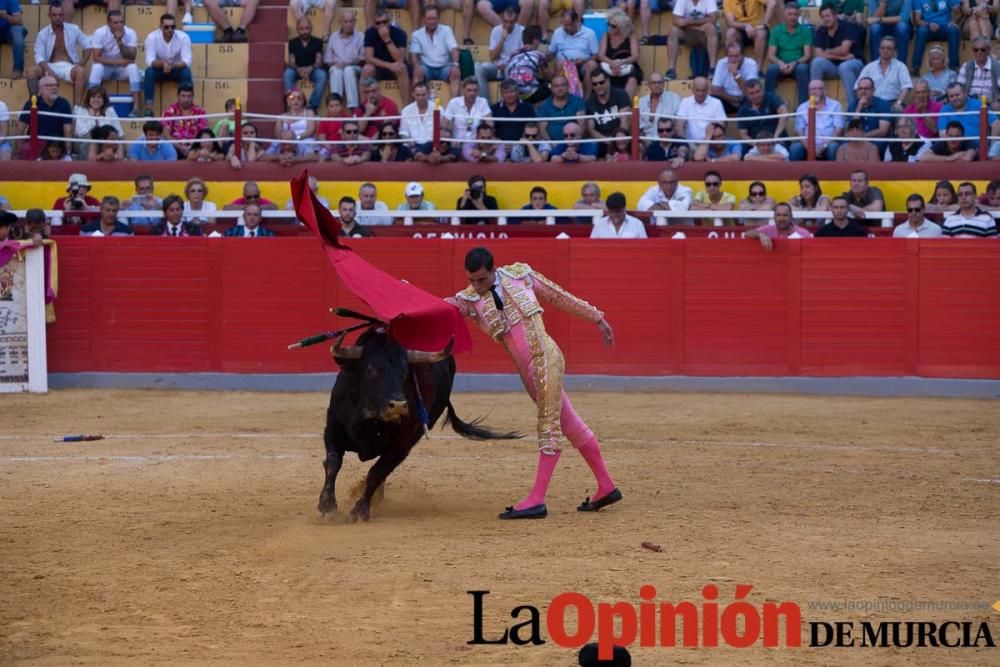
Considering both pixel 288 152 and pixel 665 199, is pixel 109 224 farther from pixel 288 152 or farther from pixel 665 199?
pixel 665 199

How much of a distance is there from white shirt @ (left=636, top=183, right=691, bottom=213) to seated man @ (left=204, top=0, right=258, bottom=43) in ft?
17.7

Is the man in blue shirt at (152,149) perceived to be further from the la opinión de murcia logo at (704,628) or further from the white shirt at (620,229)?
the la opinión de murcia logo at (704,628)

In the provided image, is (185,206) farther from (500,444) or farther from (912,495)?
(912,495)

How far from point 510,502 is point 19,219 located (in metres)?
8.60

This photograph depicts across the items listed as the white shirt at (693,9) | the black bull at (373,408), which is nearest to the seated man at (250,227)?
the white shirt at (693,9)

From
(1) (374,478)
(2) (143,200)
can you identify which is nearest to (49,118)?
(2) (143,200)

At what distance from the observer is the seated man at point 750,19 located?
15414mm

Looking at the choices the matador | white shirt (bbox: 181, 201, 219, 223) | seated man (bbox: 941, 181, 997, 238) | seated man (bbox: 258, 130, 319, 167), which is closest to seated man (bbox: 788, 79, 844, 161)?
seated man (bbox: 941, 181, 997, 238)

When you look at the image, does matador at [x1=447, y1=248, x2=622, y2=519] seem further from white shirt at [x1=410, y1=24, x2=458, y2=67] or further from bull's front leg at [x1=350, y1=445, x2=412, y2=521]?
white shirt at [x1=410, y1=24, x2=458, y2=67]

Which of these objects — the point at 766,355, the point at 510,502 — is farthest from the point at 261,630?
the point at 766,355

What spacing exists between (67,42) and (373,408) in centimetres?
1074

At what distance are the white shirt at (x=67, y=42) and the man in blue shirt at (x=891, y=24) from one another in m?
8.22

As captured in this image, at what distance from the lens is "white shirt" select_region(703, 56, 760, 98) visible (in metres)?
15.1

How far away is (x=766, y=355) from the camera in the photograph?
515 inches
